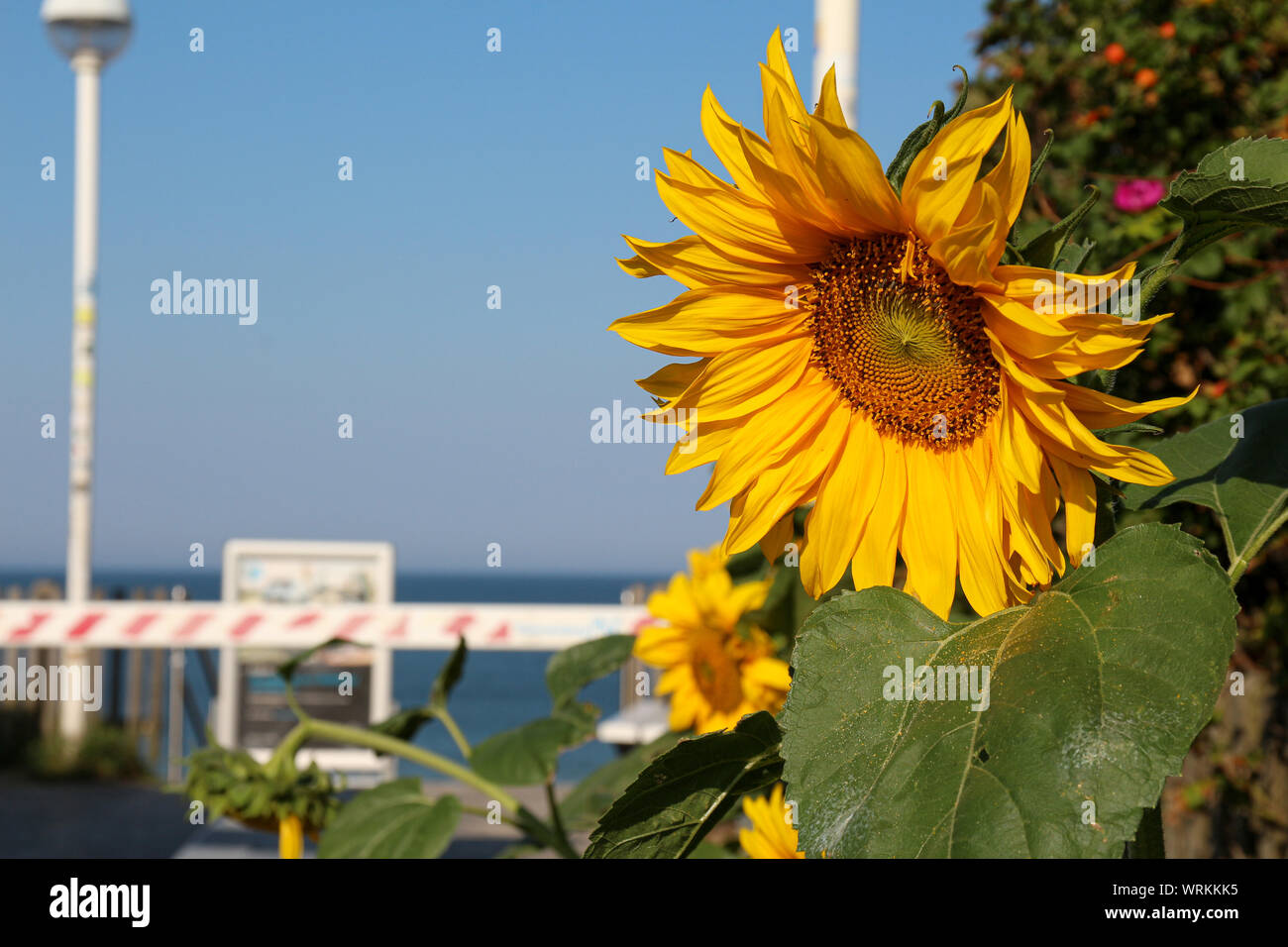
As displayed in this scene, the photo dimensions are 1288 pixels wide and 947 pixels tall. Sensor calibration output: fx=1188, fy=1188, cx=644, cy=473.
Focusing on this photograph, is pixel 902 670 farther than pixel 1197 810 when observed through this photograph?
No

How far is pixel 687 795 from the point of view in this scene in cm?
95

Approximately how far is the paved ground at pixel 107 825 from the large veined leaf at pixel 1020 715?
6.42 meters

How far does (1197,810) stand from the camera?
10.3 ft

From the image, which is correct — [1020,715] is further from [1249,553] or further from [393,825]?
[393,825]

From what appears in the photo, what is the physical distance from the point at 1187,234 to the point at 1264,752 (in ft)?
8.03

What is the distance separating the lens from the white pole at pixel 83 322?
905 centimetres

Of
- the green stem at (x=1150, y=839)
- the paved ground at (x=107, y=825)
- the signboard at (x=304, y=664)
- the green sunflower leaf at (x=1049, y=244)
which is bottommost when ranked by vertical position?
the paved ground at (x=107, y=825)

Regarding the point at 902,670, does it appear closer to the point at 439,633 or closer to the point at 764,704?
the point at 764,704

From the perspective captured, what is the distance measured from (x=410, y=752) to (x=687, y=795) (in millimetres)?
702

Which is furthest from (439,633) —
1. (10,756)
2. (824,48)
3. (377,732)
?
(10,756)

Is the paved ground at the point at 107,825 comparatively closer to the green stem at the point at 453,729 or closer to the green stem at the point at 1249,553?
the green stem at the point at 453,729

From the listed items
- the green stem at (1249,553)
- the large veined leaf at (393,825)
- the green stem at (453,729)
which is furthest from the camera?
the green stem at (453,729)

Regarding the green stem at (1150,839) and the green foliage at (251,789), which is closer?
the green stem at (1150,839)

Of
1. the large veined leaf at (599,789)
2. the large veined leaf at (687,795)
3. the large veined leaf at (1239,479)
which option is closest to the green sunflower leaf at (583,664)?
the large veined leaf at (599,789)
